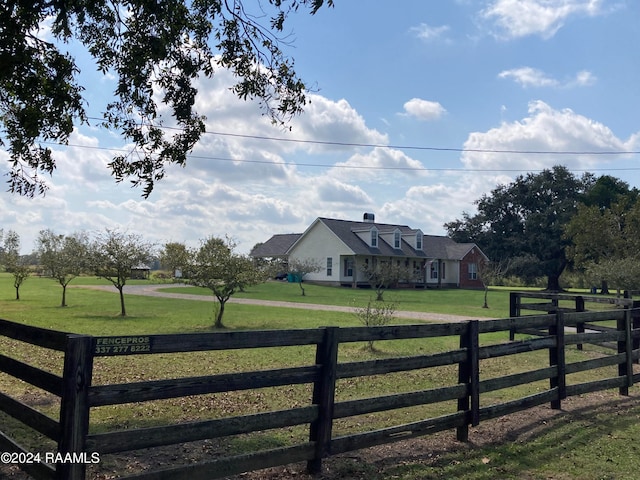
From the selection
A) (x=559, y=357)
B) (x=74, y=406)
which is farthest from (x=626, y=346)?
(x=74, y=406)

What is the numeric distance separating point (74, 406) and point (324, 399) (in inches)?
87.5

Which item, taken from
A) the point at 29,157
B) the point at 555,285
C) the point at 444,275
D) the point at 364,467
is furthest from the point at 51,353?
the point at 555,285

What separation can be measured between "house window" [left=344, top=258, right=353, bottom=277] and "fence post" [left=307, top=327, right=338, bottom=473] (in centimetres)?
4687

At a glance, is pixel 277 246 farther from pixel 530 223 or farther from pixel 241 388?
pixel 241 388

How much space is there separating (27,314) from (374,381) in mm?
17496

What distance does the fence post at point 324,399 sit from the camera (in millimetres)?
5102

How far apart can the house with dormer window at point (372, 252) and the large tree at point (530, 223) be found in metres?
4.52

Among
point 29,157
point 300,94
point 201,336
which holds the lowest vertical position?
point 201,336

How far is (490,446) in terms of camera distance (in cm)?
629

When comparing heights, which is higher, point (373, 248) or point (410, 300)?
point (373, 248)

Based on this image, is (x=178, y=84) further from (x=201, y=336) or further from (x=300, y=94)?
(x=201, y=336)

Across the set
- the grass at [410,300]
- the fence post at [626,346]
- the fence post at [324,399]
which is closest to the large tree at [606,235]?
the grass at [410,300]

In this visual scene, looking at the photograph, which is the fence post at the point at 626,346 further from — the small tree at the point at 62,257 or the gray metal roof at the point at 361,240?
the gray metal roof at the point at 361,240

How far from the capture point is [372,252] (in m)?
52.0
